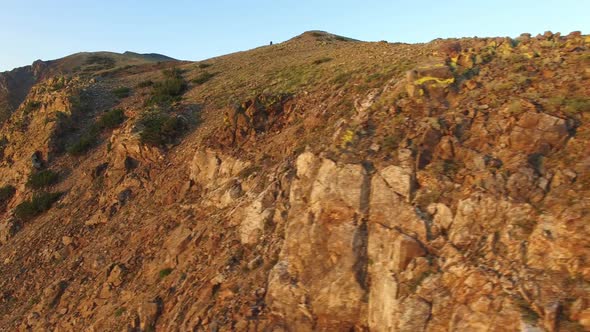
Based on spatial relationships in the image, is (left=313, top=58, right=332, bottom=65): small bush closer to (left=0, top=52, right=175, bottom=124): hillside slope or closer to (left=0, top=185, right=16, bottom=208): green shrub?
(left=0, top=185, right=16, bottom=208): green shrub

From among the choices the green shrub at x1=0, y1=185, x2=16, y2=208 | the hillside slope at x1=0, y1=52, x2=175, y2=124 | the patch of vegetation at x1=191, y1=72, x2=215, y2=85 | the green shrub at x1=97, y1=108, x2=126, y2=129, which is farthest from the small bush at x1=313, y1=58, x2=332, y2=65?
the hillside slope at x1=0, y1=52, x2=175, y2=124

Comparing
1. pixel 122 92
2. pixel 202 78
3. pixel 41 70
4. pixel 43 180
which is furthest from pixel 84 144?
pixel 41 70

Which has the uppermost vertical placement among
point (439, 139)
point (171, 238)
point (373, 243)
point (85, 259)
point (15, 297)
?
point (439, 139)

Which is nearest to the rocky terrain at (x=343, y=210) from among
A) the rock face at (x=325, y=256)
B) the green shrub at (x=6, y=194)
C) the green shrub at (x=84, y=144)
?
the rock face at (x=325, y=256)

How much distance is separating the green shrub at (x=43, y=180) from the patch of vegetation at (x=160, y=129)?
557cm

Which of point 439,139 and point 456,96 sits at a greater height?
point 456,96

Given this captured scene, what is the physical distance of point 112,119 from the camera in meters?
29.5

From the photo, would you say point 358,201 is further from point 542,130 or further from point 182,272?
point 182,272

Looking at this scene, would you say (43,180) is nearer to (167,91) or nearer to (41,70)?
(167,91)

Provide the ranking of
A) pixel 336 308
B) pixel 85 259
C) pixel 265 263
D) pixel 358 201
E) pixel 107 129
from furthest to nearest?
pixel 107 129 → pixel 85 259 → pixel 265 263 → pixel 358 201 → pixel 336 308

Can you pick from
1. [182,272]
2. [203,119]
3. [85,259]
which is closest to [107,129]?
[203,119]

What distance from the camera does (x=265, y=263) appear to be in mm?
13938

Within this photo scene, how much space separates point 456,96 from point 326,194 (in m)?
5.36

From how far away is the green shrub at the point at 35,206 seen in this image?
2395 centimetres
